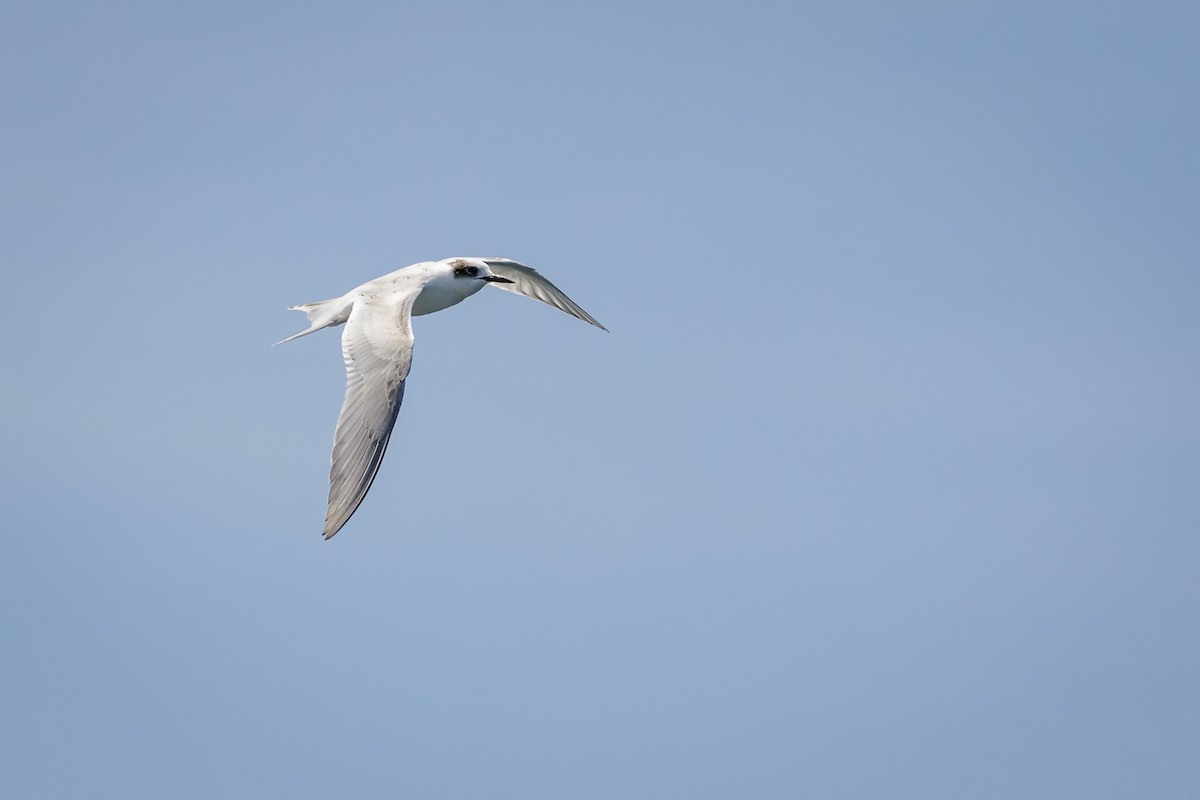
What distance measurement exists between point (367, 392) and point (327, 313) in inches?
124

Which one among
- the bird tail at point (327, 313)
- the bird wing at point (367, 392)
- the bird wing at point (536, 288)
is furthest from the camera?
the bird wing at point (536, 288)

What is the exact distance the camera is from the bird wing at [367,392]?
57.9 feet

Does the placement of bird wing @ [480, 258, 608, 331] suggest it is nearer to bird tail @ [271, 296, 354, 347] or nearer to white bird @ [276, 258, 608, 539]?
white bird @ [276, 258, 608, 539]

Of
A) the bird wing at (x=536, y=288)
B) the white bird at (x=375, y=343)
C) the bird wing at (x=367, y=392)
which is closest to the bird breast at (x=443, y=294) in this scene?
the white bird at (x=375, y=343)

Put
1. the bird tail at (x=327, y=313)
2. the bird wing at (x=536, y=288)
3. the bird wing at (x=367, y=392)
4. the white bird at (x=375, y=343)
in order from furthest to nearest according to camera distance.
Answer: the bird wing at (x=536, y=288)
the bird tail at (x=327, y=313)
the white bird at (x=375, y=343)
the bird wing at (x=367, y=392)

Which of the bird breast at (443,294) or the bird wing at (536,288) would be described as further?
the bird wing at (536,288)

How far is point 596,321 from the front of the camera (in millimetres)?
26453

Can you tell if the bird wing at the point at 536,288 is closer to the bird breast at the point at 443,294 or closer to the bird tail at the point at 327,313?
the bird breast at the point at 443,294

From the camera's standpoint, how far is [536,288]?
26828 millimetres

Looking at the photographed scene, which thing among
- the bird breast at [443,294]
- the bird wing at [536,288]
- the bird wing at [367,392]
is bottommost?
the bird wing at [367,392]

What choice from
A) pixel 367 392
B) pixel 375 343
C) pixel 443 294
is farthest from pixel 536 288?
pixel 367 392

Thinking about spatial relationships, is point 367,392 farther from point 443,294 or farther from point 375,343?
point 443,294

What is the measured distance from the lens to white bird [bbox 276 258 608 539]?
1791 centimetres

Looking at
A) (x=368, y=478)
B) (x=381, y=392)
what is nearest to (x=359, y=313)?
(x=381, y=392)
